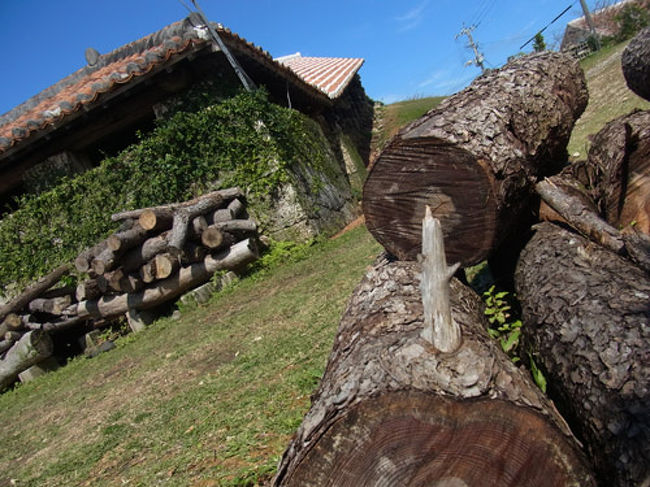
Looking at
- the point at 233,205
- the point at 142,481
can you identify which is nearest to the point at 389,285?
the point at 142,481

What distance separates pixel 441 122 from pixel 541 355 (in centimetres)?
146

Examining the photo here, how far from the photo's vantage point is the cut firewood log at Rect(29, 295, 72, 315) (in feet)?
24.4

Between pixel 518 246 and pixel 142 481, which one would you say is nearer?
pixel 142 481

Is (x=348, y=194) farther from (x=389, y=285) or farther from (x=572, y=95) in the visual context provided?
(x=389, y=285)

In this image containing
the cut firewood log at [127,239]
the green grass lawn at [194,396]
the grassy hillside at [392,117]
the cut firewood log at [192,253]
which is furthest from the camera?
the grassy hillside at [392,117]

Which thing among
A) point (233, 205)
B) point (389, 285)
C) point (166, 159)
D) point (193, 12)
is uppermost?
point (193, 12)

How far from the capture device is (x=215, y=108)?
831 centimetres

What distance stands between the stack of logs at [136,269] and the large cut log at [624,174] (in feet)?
16.8

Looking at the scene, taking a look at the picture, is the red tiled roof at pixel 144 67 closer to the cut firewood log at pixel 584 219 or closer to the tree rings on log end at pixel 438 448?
the cut firewood log at pixel 584 219

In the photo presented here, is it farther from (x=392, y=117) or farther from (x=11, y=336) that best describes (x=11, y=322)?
(x=392, y=117)

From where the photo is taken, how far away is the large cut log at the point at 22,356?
22.8ft

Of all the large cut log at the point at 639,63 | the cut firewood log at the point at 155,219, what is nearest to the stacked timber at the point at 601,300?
the large cut log at the point at 639,63

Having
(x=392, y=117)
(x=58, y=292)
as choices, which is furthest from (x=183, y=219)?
(x=392, y=117)

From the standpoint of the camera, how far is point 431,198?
281 cm
